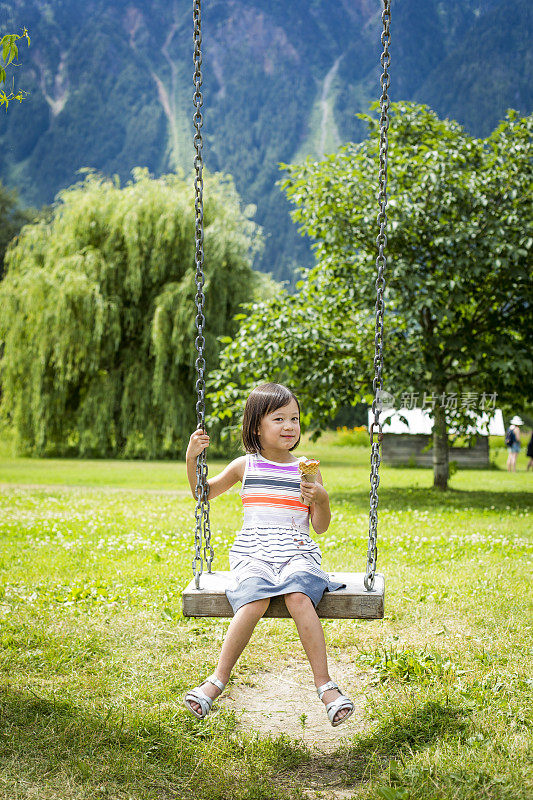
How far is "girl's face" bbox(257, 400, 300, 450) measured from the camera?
3.38 meters

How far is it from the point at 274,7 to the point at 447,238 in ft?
433

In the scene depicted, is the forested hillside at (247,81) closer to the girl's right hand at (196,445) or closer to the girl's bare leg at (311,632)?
the girl's right hand at (196,445)

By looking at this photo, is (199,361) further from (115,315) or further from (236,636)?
(115,315)

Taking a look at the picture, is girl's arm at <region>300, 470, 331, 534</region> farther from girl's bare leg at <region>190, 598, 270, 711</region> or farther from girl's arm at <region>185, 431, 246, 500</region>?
girl's bare leg at <region>190, 598, 270, 711</region>

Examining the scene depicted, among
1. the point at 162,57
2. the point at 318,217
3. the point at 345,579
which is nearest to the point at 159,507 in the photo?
the point at 318,217

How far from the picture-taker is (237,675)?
12.5ft

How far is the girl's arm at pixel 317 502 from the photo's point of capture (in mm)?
3254

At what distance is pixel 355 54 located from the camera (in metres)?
128

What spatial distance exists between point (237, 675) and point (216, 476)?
107 centimetres

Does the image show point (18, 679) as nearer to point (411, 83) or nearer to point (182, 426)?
point (182, 426)

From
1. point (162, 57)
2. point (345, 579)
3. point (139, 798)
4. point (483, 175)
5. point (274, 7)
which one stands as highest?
point (274, 7)

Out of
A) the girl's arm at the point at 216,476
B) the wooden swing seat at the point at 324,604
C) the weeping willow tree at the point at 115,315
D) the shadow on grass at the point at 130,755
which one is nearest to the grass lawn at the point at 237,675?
the shadow on grass at the point at 130,755

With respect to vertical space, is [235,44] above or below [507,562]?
above

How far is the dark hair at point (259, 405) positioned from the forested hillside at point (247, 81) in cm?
10719
